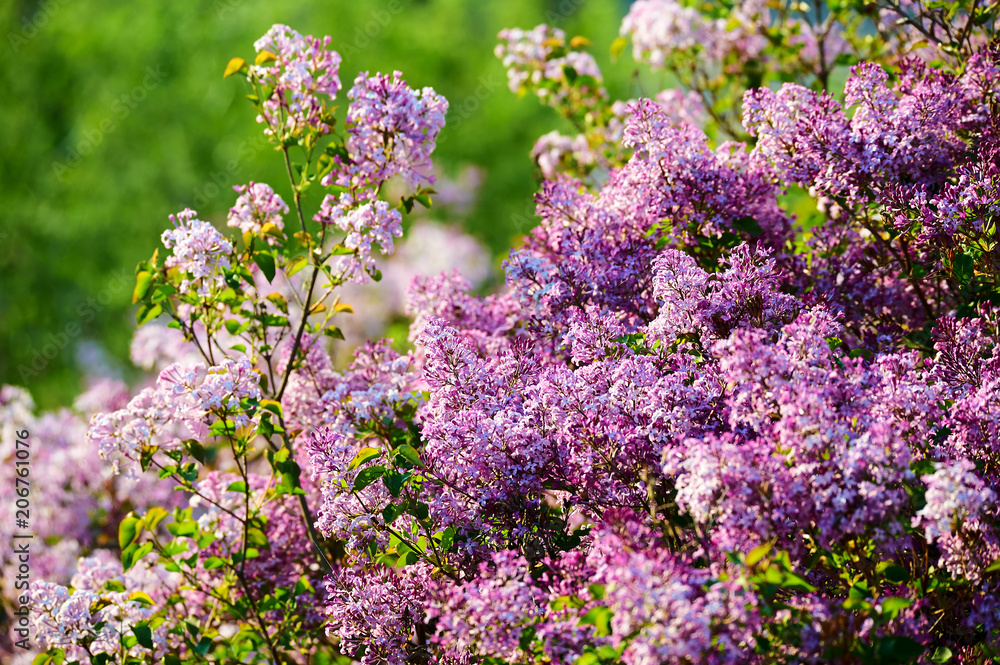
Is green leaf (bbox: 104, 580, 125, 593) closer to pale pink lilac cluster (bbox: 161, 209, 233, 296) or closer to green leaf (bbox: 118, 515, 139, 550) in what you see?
green leaf (bbox: 118, 515, 139, 550)

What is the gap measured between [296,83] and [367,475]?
179 cm

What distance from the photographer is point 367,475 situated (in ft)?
9.56

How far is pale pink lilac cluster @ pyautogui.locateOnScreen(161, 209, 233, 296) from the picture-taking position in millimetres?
3402

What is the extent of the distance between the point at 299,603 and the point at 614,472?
183 centimetres

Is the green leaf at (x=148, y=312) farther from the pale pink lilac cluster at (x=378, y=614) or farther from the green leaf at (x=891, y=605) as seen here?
the green leaf at (x=891, y=605)

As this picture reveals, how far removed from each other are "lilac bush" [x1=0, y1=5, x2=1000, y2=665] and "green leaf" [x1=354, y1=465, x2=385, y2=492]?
1cm

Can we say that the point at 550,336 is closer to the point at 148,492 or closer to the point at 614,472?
the point at 614,472

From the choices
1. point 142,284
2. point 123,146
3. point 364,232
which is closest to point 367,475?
point 364,232

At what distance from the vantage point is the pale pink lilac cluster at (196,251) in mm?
3402

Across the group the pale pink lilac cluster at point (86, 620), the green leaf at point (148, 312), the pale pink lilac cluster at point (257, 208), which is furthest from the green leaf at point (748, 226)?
the pale pink lilac cluster at point (86, 620)

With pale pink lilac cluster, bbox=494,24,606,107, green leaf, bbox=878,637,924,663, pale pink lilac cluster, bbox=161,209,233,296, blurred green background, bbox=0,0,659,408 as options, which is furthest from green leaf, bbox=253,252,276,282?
blurred green background, bbox=0,0,659,408

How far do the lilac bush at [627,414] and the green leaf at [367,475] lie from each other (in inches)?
0.4

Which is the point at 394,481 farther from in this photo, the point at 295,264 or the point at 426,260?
the point at 426,260

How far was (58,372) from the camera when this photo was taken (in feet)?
59.1
